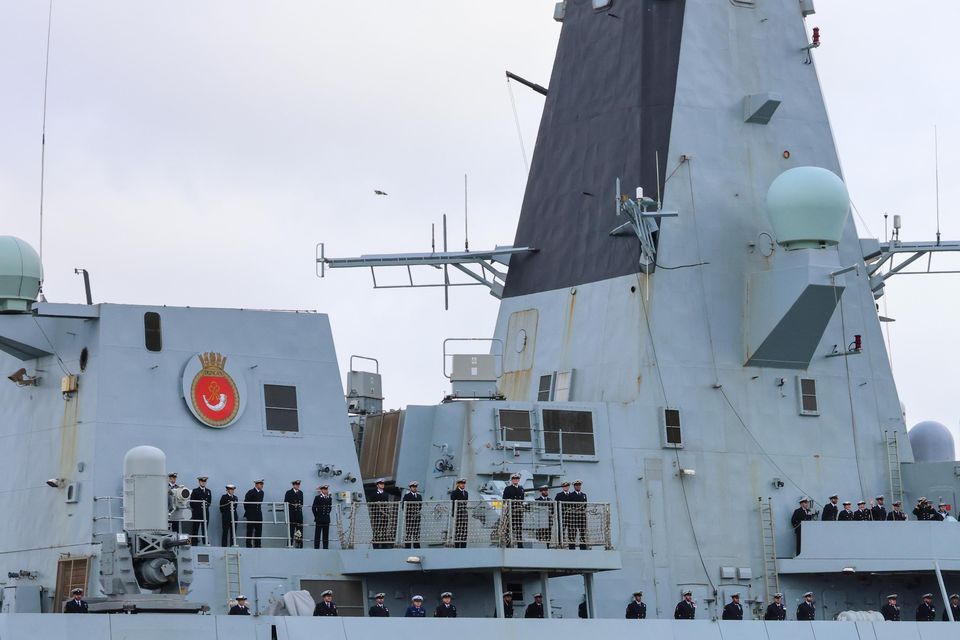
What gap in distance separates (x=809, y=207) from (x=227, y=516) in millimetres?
10291

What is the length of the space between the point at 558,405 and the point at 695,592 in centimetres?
357

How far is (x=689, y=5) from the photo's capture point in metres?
26.8

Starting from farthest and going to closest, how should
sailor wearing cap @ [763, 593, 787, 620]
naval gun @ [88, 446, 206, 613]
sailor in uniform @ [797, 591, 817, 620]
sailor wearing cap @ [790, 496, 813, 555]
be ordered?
sailor wearing cap @ [790, 496, 813, 555]
sailor in uniform @ [797, 591, 817, 620]
sailor wearing cap @ [763, 593, 787, 620]
naval gun @ [88, 446, 206, 613]

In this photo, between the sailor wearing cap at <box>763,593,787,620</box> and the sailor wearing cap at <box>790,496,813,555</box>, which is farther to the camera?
the sailor wearing cap at <box>790,496,813,555</box>

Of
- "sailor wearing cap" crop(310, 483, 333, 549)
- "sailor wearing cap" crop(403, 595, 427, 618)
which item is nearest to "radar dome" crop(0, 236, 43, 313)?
"sailor wearing cap" crop(310, 483, 333, 549)

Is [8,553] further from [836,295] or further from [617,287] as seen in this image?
[836,295]

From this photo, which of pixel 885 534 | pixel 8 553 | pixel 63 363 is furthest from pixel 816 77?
pixel 8 553

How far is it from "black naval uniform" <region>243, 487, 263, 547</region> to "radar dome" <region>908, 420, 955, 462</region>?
1318cm

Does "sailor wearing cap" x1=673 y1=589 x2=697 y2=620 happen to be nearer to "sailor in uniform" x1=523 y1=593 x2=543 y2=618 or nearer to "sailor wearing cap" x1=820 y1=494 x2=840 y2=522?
"sailor in uniform" x1=523 y1=593 x2=543 y2=618

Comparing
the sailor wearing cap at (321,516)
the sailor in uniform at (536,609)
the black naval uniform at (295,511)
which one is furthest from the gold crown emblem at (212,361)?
the sailor in uniform at (536,609)

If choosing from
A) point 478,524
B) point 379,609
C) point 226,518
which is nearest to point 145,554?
point 226,518

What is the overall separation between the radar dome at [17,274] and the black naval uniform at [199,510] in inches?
138

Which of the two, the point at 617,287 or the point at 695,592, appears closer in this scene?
the point at 695,592

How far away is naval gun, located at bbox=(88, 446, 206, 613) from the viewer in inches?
725
